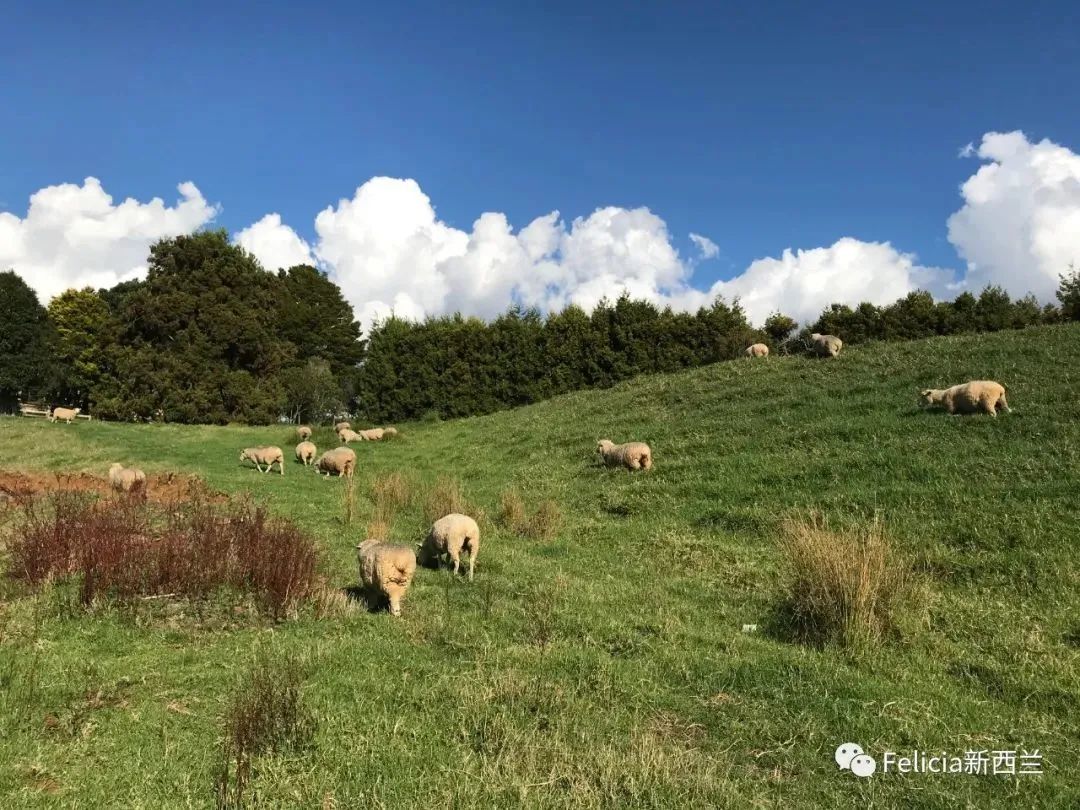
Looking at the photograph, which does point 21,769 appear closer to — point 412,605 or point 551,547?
point 412,605

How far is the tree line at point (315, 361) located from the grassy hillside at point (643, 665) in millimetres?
22258

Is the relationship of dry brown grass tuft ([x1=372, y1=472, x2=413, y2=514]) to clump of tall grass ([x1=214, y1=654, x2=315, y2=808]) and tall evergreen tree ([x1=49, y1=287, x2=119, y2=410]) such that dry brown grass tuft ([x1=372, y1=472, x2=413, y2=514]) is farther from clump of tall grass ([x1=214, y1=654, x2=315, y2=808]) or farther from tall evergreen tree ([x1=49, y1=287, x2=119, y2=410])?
tall evergreen tree ([x1=49, y1=287, x2=119, y2=410])

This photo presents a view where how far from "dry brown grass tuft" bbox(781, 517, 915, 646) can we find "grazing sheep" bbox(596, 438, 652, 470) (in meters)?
8.56

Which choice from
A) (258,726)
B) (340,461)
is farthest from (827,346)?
(258,726)

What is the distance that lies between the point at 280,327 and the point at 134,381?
73.1ft

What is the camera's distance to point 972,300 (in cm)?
3350

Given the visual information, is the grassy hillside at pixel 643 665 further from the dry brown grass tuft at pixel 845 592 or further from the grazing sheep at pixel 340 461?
the grazing sheep at pixel 340 461

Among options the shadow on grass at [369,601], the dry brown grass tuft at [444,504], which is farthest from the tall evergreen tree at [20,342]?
the shadow on grass at [369,601]

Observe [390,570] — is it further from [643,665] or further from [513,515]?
[513,515]

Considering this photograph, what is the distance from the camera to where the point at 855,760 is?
457 centimetres

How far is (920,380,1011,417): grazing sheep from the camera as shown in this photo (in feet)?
50.3

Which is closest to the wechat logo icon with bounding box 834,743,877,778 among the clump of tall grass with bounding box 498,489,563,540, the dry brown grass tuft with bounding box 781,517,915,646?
the dry brown grass tuft with bounding box 781,517,915,646

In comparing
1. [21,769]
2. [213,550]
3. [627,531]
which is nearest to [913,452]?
[627,531]

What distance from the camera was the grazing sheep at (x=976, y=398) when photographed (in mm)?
15320
